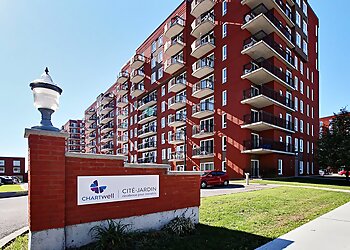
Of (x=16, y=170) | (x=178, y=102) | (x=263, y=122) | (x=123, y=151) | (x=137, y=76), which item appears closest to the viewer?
(x=263, y=122)

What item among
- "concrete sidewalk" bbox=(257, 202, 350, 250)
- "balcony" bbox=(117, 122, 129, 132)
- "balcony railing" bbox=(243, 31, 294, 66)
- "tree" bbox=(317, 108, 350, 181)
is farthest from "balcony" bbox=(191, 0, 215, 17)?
"balcony" bbox=(117, 122, 129, 132)

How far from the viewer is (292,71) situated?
3275 cm

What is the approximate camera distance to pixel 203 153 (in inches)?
1229

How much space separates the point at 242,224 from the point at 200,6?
1255 inches

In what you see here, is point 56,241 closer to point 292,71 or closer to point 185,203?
point 185,203

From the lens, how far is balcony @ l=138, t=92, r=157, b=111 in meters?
45.1

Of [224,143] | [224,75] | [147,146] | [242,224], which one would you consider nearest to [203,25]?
[224,75]

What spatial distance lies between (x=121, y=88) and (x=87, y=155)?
54.0 metres

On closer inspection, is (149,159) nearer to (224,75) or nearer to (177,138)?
(177,138)

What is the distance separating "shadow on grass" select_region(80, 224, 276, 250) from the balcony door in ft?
74.3

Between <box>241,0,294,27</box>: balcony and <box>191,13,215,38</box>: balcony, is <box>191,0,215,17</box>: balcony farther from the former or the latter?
<box>241,0,294,27</box>: balcony

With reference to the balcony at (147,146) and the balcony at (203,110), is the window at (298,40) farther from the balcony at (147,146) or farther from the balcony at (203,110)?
the balcony at (147,146)

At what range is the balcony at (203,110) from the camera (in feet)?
101

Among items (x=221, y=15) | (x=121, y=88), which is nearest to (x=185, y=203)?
(x=221, y=15)
